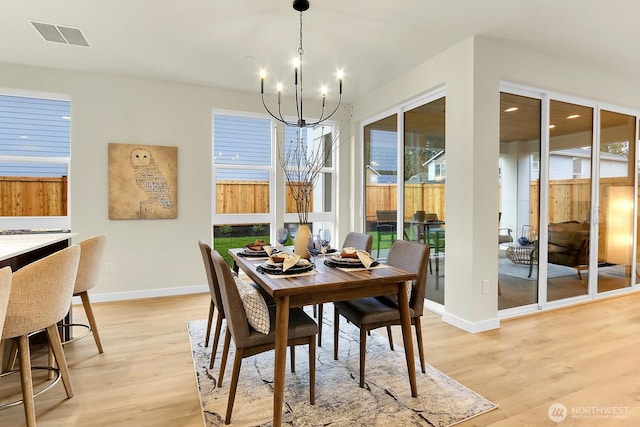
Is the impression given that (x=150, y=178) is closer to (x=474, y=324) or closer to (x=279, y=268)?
(x=279, y=268)

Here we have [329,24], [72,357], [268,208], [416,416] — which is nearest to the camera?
[416,416]

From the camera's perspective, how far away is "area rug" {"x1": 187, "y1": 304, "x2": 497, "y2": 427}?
182cm

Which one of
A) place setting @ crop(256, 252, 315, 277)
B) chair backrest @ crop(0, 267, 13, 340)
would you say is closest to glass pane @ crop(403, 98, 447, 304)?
place setting @ crop(256, 252, 315, 277)

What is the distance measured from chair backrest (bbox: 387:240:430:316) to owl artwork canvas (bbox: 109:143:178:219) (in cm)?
298

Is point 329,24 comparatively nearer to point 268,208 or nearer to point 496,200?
point 496,200

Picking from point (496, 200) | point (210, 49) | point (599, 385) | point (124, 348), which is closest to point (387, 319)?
point (599, 385)

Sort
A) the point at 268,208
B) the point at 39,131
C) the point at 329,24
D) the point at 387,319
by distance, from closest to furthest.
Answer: the point at 387,319 < the point at 329,24 < the point at 39,131 < the point at 268,208

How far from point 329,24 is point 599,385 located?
3241mm

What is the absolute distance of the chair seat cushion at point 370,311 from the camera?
6.91ft

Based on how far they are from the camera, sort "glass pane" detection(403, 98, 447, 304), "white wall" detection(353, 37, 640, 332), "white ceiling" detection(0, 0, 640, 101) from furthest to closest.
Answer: "glass pane" detection(403, 98, 447, 304)
"white wall" detection(353, 37, 640, 332)
"white ceiling" detection(0, 0, 640, 101)

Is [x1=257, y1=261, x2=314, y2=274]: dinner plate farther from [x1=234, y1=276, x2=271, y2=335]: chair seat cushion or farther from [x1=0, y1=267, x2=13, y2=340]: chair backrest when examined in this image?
[x1=0, y1=267, x2=13, y2=340]: chair backrest

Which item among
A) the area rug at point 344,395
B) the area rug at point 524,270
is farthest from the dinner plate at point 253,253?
the area rug at point 524,270

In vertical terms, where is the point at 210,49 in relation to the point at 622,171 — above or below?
above

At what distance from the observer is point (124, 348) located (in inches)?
107
